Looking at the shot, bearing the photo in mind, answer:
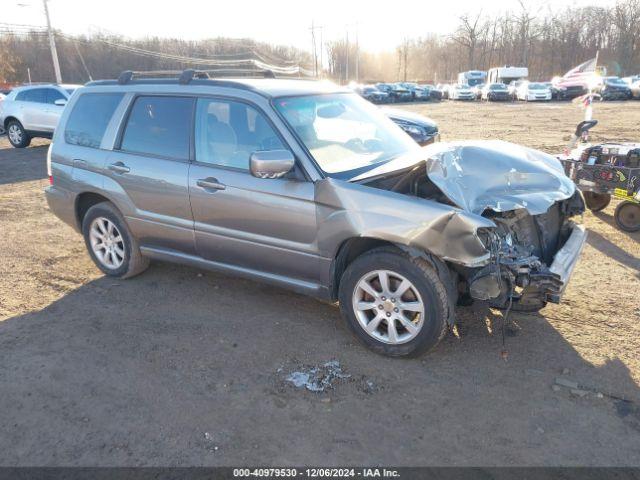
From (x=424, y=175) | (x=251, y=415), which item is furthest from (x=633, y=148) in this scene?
(x=251, y=415)

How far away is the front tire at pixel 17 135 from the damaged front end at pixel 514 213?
48.3ft

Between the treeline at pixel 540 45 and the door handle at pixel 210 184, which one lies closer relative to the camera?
the door handle at pixel 210 184

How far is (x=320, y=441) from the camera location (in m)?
2.90

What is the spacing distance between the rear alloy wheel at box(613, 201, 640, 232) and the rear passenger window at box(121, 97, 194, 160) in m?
5.34

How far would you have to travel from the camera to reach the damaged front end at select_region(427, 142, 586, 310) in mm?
3439

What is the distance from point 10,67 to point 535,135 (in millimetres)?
53306

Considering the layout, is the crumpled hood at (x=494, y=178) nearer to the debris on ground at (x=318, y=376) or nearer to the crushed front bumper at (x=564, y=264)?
the crushed front bumper at (x=564, y=264)

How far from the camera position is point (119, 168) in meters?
4.69

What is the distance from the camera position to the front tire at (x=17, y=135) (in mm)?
15023

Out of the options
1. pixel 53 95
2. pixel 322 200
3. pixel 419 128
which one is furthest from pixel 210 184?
pixel 53 95

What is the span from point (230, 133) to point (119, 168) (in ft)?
4.05

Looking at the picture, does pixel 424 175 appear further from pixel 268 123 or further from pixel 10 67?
pixel 10 67

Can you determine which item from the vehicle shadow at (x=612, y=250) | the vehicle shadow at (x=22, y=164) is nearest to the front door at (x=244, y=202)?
the vehicle shadow at (x=612, y=250)

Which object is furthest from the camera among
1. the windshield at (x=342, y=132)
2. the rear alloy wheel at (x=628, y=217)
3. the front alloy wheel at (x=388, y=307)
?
the rear alloy wheel at (x=628, y=217)
